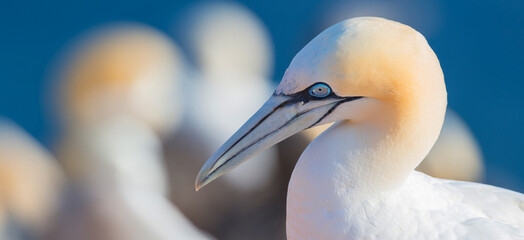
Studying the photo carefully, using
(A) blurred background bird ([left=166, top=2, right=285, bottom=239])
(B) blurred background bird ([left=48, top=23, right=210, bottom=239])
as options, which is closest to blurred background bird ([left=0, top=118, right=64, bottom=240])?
(B) blurred background bird ([left=48, top=23, right=210, bottom=239])

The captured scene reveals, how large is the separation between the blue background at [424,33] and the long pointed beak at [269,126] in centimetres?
308

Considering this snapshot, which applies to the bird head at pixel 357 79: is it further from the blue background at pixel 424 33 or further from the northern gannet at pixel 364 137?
the blue background at pixel 424 33

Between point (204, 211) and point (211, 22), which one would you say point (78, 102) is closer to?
point (204, 211)

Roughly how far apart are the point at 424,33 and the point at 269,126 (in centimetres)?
390

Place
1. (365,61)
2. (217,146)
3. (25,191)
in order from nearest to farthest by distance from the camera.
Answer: (365,61) → (25,191) → (217,146)

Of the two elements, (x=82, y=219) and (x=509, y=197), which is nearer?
(x=509, y=197)

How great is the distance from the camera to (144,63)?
3.52m

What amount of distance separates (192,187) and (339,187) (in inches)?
70.5

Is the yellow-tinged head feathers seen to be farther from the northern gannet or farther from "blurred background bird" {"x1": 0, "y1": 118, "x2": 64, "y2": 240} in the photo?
"blurred background bird" {"x1": 0, "y1": 118, "x2": 64, "y2": 240}

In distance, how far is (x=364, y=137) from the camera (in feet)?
5.56

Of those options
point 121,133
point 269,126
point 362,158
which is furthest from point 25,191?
point 362,158

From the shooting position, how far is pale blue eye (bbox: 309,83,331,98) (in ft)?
5.25

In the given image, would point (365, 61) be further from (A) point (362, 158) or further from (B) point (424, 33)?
(B) point (424, 33)

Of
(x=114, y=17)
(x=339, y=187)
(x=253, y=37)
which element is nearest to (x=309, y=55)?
(x=339, y=187)
